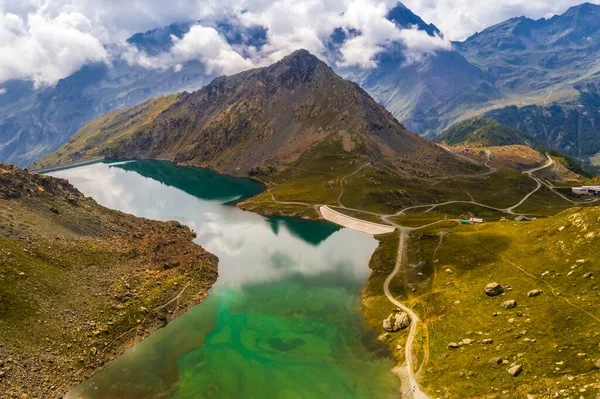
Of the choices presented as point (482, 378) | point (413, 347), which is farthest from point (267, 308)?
point (482, 378)

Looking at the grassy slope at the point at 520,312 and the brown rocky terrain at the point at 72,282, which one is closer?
the grassy slope at the point at 520,312

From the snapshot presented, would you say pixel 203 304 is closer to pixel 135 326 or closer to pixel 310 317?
pixel 135 326

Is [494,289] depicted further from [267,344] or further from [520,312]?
[267,344]

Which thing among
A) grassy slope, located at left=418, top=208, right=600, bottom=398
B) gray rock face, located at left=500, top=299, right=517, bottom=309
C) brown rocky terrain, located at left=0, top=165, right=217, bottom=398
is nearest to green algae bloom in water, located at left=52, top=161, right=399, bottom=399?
brown rocky terrain, located at left=0, top=165, right=217, bottom=398

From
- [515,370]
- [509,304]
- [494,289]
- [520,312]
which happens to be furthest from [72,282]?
[520,312]

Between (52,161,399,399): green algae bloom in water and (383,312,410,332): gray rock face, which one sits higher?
(383,312,410,332): gray rock face

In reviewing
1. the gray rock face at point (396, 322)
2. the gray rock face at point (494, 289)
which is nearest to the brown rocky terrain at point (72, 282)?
the gray rock face at point (396, 322)

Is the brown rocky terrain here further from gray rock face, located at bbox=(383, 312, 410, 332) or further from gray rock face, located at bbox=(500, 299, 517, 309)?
gray rock face, located at bbox=(500, 299, 517, 309)

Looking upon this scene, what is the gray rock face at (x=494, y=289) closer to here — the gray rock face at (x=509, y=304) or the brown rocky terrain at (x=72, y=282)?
the gray rock face at (x=509, y=304)
